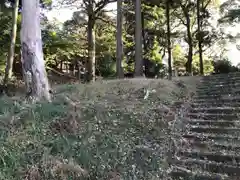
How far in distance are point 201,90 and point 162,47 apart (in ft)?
46.2

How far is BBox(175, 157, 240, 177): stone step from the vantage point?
4.41 meters

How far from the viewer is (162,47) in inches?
880

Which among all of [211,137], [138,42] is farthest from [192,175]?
[138,42]

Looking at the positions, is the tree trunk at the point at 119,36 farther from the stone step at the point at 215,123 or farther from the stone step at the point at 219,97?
the stone step at the point at 215,123

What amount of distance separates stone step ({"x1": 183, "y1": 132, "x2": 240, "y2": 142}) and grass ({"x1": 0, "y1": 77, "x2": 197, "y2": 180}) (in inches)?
15.0

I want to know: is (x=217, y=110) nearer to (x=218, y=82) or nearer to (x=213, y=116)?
(x=213, y=116)

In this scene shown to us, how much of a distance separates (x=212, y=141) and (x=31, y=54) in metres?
3.78

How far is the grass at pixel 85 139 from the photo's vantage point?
3.77 metres

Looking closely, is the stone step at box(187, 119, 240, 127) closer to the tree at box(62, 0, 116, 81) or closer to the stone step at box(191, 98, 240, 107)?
the stone step at box(191, 98, 240, 107)

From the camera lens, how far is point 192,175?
4.40 m

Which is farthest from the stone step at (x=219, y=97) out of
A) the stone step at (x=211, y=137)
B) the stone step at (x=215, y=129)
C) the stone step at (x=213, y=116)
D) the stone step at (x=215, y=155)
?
the stone step at (x=215, y=155)

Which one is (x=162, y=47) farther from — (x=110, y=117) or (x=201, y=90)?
(x=110, y=117)

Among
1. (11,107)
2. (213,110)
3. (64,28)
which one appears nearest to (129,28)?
(64,28)

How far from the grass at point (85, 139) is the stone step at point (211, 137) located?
0.38m
